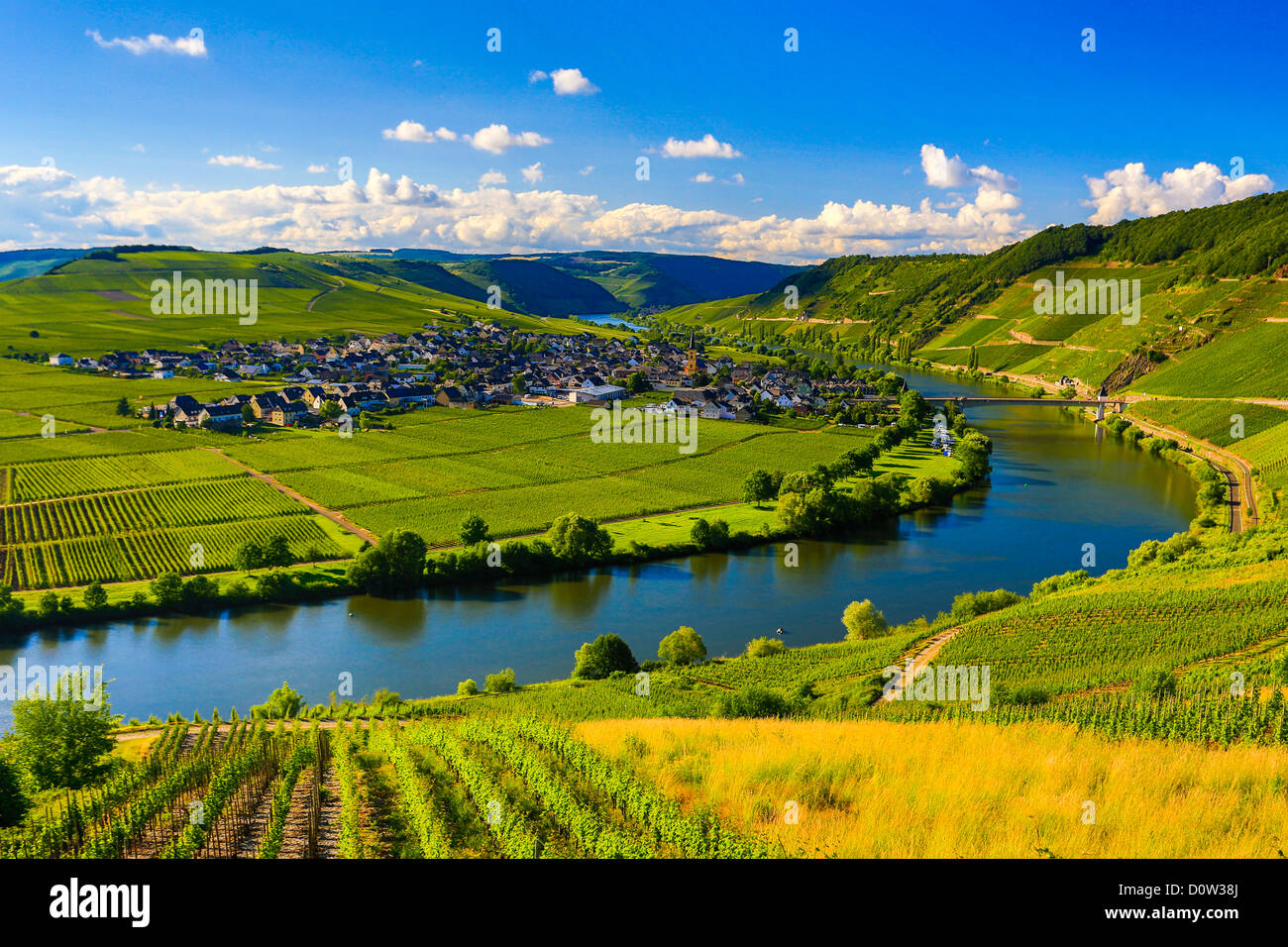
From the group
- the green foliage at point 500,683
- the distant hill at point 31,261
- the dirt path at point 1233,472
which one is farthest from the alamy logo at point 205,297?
the dirt path at point 1233,472

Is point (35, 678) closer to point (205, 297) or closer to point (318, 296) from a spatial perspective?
point (205, 297)

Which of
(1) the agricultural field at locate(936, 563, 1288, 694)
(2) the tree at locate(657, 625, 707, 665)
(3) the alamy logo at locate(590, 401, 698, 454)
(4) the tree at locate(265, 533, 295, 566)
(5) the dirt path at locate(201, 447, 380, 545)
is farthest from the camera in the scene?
(3) the alamy logo at locate(590, 401, 698, 454)

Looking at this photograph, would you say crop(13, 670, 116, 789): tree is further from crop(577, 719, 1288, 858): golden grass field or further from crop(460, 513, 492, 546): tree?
crop(460, 513, 492, 546): tree

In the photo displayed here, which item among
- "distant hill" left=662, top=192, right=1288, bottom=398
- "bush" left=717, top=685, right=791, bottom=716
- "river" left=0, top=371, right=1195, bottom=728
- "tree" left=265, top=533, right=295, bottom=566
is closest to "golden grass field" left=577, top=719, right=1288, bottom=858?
"bush" left=717, top=685, right=791, bottom=716

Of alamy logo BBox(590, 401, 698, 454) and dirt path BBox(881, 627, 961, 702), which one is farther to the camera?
alamy logo BBox(590, 401, 698, 454)
